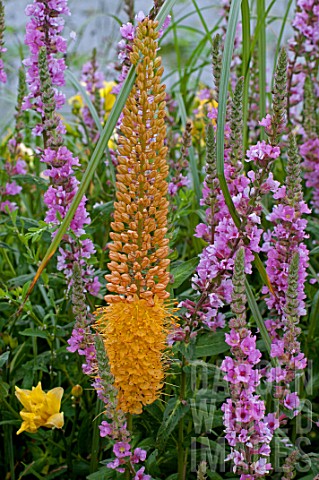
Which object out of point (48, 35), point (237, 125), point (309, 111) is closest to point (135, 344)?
point (237, 125)

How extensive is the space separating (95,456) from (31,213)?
3.12 ft

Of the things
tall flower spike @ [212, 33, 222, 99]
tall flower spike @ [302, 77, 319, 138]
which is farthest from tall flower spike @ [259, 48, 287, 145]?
tall flower spike @ [302, 77, 319, 138]

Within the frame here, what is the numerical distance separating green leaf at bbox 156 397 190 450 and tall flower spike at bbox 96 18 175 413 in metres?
0.13

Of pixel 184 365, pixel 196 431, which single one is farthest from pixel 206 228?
pixel 196 431

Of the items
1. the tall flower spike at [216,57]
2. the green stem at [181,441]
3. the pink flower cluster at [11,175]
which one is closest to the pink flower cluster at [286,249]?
the green stem at [181,441]

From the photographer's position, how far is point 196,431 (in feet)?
4.29

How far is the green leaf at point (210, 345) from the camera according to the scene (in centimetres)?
125

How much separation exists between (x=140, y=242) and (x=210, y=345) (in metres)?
0.32

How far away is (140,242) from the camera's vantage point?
102 cm

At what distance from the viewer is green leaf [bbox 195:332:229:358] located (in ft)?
4.11

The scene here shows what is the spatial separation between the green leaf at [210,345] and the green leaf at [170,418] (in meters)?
0.08

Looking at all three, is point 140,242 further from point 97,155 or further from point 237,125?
point 237,125

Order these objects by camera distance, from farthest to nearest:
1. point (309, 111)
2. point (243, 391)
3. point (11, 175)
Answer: point (11, 175) < point (309, 111) < point (243, 391)

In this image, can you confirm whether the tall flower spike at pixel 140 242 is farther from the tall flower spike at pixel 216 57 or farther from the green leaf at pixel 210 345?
the tall flower spike at pixel 216 57
